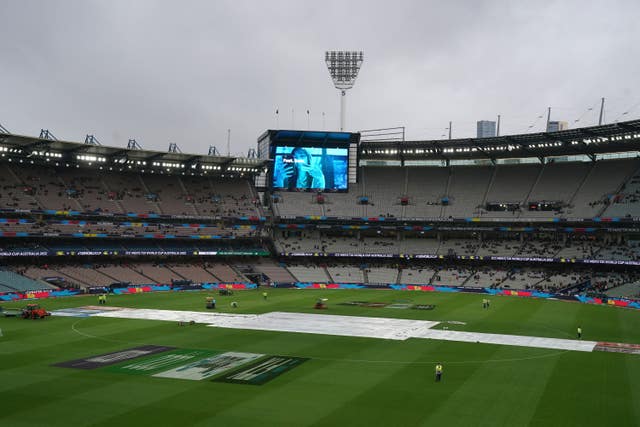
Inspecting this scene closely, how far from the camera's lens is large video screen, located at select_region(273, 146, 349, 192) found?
96312 millimetres

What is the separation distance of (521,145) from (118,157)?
213 ft

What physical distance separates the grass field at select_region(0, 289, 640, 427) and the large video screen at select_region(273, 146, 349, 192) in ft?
169

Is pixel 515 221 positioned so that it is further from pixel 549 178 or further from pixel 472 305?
pixel 472 305

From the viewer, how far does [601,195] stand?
87375 millimetres

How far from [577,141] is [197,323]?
210ft

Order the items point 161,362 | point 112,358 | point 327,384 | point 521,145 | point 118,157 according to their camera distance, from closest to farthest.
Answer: point 327,384 < point 161,362 < point 112,358 < point 118,157 < point 521,145

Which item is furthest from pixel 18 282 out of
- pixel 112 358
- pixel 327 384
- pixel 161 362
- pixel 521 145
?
pixel 521 145

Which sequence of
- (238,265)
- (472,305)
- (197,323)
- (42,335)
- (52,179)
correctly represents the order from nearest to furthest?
(42,335) → (197,323) → (472,305) → (52,179) → (238,265)

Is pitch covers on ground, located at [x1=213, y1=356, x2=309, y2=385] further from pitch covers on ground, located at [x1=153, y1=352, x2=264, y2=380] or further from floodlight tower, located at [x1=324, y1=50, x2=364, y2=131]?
floodlight tower, located at [x1=324, y1=50, x2=364, y2=131]

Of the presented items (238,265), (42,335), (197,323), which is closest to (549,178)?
(238,265)

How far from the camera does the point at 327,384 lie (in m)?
28.6

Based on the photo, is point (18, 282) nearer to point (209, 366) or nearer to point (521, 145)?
point (209, 366)

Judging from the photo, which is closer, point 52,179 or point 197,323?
point 197,323

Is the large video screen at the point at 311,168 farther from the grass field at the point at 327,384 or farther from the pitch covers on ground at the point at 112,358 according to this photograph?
the pitch covers on ground at the point at 112,358
